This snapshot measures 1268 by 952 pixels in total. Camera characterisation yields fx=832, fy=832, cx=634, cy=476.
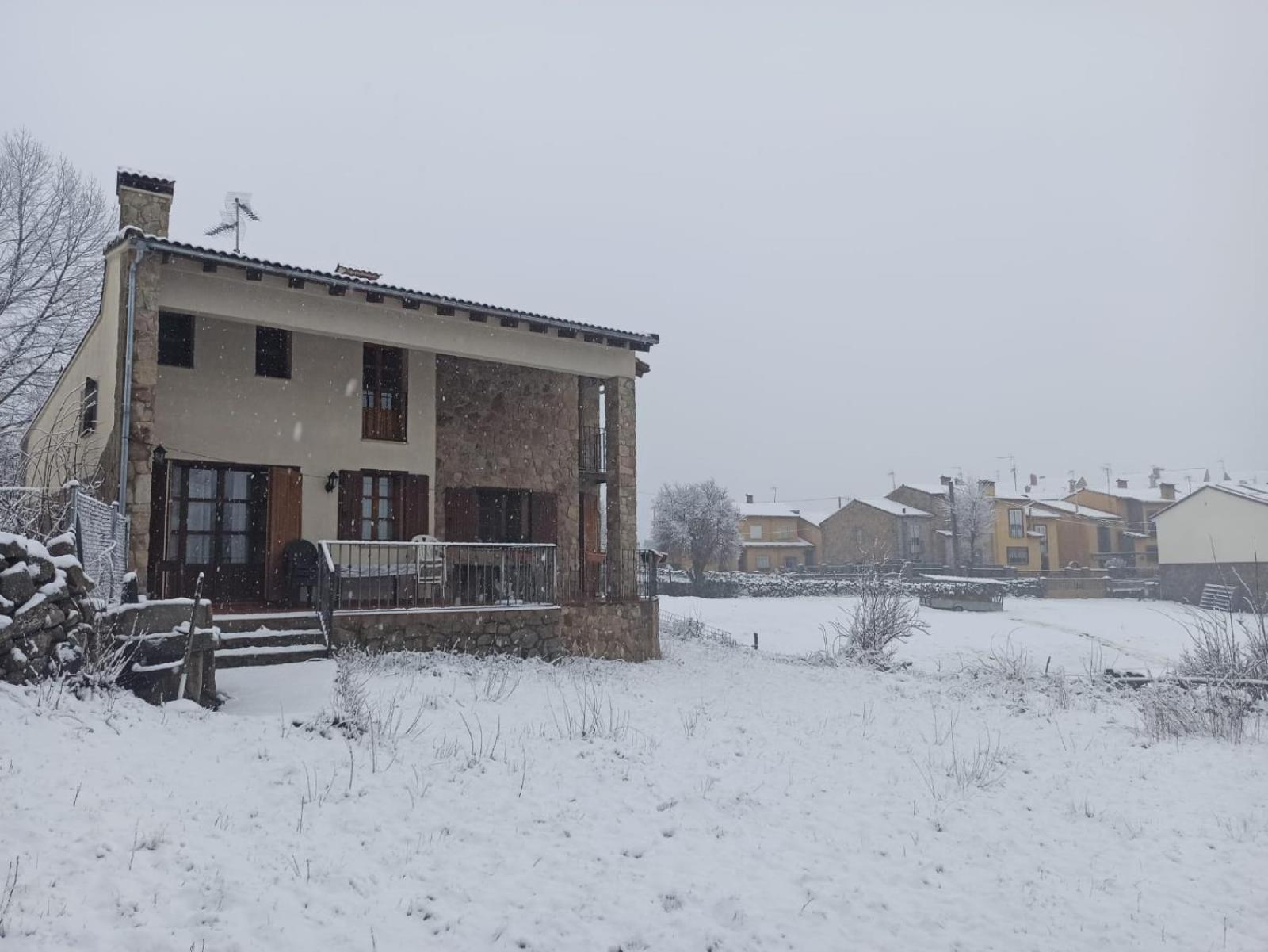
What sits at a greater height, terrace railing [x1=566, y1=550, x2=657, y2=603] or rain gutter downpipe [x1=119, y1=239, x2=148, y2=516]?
rain gutter downpipe [x1=119, y1=239, x2=148, y2=516]

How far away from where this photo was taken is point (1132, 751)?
7.75 metres

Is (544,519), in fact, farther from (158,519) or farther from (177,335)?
(177,335)

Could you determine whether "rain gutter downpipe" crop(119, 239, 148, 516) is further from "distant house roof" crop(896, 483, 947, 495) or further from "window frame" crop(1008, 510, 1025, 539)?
"window frame" crop(1008, 510, 1025, 539)

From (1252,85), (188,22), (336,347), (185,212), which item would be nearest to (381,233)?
(188,22)

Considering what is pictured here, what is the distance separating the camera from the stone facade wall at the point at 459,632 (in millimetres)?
9688

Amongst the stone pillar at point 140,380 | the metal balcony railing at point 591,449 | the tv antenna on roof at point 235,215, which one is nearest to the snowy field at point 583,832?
the stone pillar at point 140,380

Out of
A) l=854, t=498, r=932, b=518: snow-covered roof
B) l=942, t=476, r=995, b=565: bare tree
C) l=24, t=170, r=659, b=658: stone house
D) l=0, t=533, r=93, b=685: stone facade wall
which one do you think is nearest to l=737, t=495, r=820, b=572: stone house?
l=854, t=498, r=932, b=518: snow-covered roof

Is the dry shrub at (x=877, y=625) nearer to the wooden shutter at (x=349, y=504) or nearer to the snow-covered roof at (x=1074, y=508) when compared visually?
the wooden shutter at (x=349, y=504)

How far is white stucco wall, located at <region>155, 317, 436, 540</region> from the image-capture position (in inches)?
455

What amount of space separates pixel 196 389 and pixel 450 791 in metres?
8.74

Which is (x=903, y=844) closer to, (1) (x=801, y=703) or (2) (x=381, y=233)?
(1) (x=801, y=703)

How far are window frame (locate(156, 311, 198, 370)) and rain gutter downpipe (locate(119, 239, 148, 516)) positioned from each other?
7.47 ft

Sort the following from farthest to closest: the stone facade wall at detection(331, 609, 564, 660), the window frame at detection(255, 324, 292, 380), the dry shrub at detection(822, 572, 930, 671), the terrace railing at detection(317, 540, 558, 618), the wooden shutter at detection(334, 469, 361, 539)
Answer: the dry shrub at detection(822, 572, 930, 671) < the wooden shutter at detection(334, 469, 361, 539) < the window frame at detection(255, 324, 292, 380) < the terrace railing at detection(317, 540, 558, 618) < the stone facade wall at detection(331, 609, 564, 660)

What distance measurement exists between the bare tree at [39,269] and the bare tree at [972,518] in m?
43.9
